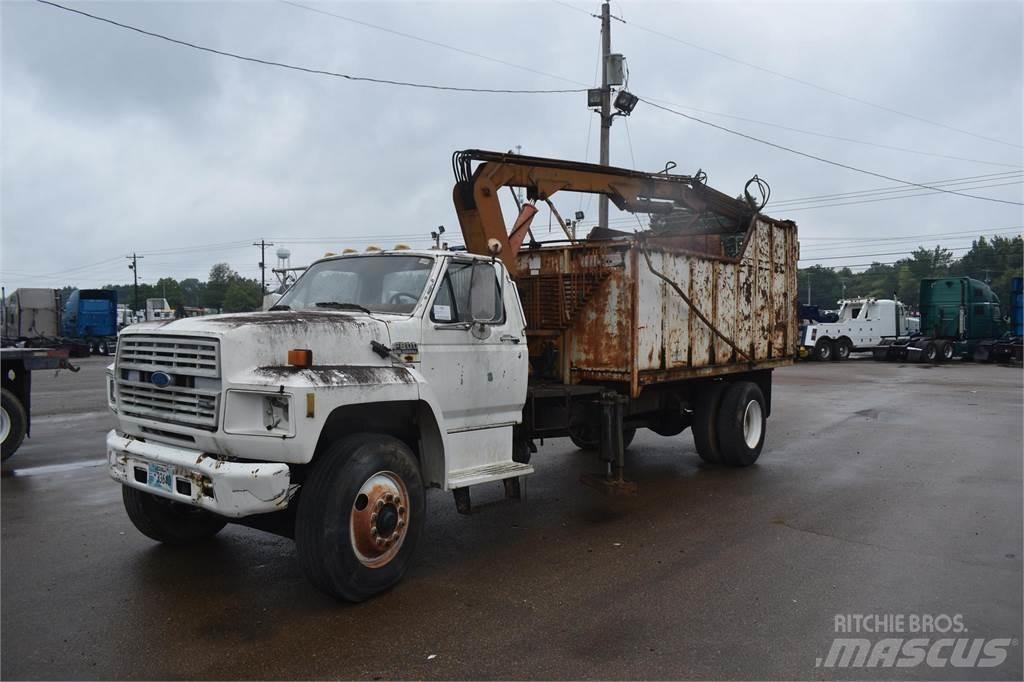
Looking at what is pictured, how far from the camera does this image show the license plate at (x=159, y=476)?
4.43 meters

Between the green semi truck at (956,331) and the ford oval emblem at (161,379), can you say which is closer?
the ford oval emblem at (161,379)

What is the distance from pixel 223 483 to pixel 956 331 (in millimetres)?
31872

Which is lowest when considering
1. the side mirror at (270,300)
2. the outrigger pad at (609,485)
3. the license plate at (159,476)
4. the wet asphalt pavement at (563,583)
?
the wet asphalt pavement at (563,583)

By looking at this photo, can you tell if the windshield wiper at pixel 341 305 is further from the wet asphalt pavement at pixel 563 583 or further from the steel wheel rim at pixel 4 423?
the steel wheel rim at pixel 4 423

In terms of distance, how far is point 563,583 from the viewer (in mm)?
→ 4938

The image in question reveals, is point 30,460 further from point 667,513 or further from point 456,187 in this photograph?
point 667,513

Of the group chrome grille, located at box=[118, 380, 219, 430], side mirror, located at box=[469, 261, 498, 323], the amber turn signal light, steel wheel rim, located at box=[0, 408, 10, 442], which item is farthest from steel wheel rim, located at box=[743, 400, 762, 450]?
steel wheel rim, located at box=[0, 408, 10, 442]

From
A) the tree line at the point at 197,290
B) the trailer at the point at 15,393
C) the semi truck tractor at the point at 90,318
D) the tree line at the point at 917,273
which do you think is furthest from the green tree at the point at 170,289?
the trailer at the point at 15,393

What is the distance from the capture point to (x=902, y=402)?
50.5 feet

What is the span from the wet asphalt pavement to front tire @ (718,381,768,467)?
0.39 m

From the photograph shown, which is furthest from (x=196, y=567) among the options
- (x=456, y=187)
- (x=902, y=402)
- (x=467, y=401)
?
(x=902, y=402)

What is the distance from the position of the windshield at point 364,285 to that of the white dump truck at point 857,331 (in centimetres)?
2732

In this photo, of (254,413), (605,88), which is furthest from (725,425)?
(605,88)

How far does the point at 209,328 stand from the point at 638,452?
22.6ft
